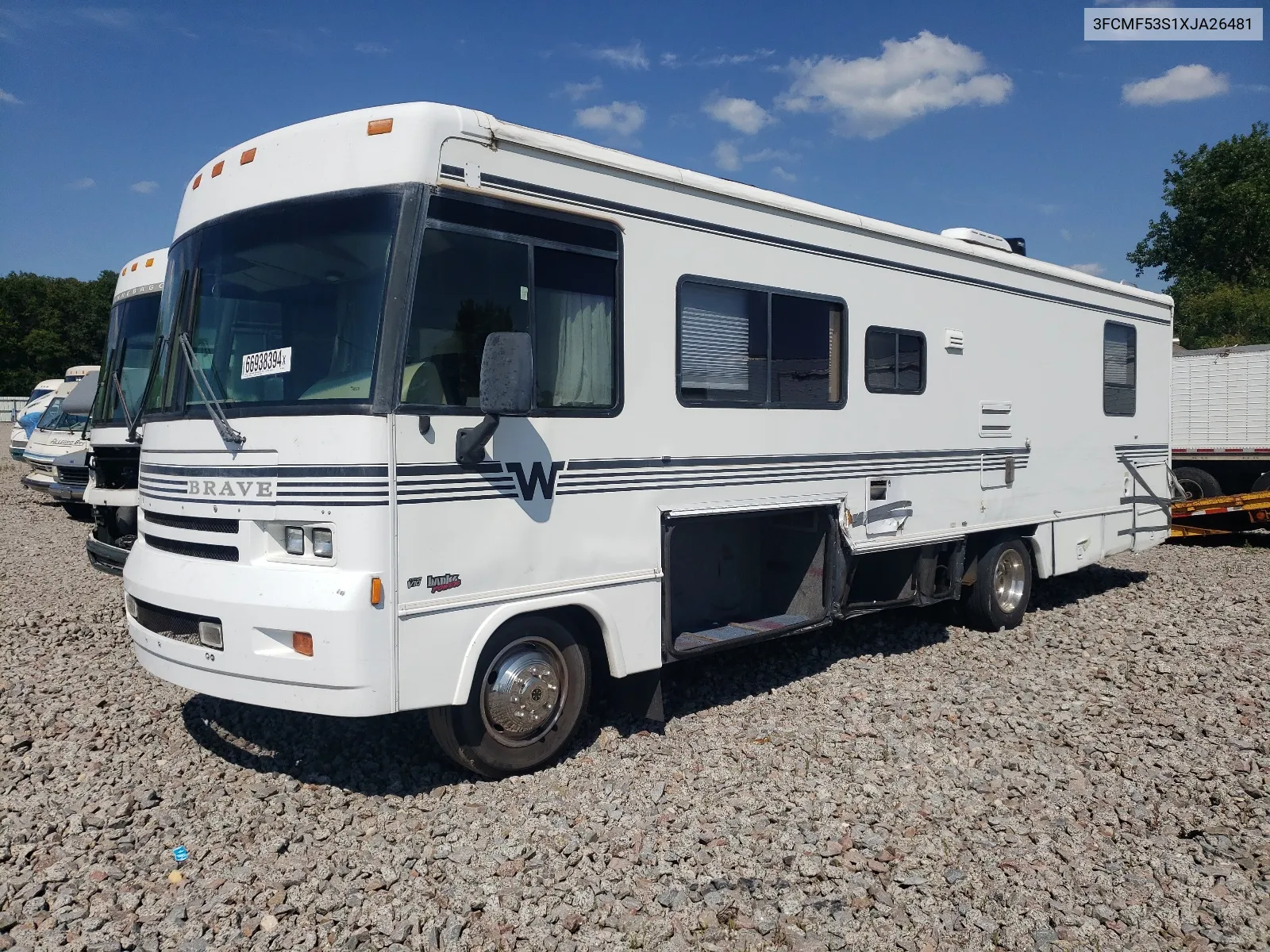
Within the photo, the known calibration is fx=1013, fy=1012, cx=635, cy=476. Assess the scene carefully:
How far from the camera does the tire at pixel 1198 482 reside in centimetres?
1415

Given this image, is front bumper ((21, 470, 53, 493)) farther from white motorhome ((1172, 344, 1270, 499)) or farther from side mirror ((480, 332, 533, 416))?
white motorhome ((1172, 344, 1270, 499))

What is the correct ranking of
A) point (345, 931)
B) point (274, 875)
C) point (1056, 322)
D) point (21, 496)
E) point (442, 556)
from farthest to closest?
1. point (21, 496)
2. point (1056, 322)
3. point (442, 556)
4. point (274, 875)
5. point (345, 931)

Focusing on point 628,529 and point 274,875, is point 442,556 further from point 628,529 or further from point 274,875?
point 274,875

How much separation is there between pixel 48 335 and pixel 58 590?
200ft

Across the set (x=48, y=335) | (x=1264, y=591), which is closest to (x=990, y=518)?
(x=1264, y=591)

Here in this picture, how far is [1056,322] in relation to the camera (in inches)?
344

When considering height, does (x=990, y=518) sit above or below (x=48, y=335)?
below

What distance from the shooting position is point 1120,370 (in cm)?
957

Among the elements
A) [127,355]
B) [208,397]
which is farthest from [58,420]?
[208,397]

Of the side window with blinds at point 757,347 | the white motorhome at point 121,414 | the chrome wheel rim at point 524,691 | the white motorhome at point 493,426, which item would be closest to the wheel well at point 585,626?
the white motorhome at point 493,426

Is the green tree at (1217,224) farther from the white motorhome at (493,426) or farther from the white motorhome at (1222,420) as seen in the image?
the white motorhome at (493,426)

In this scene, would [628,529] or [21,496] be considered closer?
[628,529]

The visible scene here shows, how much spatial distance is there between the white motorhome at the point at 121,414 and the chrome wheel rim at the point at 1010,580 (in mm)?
6889

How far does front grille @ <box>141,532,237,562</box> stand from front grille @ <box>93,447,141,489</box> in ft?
13.4
